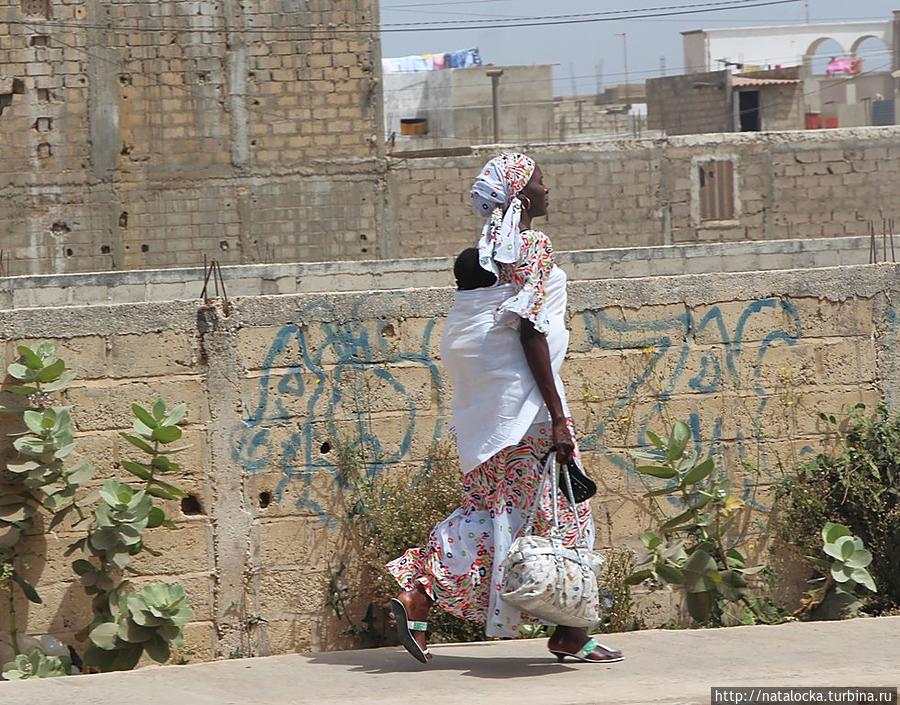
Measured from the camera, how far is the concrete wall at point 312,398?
5.30m

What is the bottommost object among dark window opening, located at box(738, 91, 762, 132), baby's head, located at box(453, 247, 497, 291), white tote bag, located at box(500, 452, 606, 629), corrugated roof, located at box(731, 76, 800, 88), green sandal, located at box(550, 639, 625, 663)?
green sandal, located at box(550, 639, 625, 663)

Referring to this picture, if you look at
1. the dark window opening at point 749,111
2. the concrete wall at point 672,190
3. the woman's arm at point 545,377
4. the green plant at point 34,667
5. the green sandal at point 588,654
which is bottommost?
the green plant at point 34,667

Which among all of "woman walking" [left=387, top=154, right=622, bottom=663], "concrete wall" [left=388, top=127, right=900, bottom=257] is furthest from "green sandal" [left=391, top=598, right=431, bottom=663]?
"concrete wall" [left=388, top=127, right=900, bottom=257]

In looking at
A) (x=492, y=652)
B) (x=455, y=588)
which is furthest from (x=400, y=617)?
(x=492, y=652)

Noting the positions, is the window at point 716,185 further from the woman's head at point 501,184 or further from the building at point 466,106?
the woman's head at point 501,184

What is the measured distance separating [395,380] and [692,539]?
1275 millimetres

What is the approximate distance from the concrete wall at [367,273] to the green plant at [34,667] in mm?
7420

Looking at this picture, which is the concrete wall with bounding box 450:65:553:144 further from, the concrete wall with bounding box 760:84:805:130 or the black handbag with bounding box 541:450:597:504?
the black handbag with bounding box 541:450:597:504

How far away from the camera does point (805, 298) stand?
18.7ft

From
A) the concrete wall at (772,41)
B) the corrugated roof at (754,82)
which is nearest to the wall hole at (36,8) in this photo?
the corrugated roof at (754,82)

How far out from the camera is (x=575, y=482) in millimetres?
4316

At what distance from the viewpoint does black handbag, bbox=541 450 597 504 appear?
4281 millimetres

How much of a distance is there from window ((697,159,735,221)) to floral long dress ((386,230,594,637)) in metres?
19.5

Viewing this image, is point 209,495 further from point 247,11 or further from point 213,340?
point 247,11
